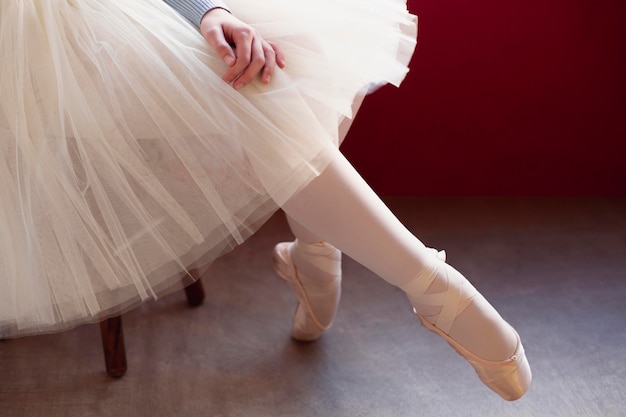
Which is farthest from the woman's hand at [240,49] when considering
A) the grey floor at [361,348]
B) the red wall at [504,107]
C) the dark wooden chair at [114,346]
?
the red wall at [504,107]

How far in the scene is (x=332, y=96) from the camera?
1055 millimetres

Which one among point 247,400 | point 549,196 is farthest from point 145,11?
point 549,196

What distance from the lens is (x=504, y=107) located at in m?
1.75

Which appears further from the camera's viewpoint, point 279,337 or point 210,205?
point 279,337

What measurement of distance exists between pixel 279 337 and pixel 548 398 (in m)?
0.48

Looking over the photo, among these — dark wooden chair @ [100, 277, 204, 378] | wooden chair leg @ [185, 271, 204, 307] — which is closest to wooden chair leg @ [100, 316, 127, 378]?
dark wooden chair @ [100, 277, 204, 378]

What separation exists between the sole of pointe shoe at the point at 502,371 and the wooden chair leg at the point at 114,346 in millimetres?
512

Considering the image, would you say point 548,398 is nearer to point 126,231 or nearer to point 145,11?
point 126,231

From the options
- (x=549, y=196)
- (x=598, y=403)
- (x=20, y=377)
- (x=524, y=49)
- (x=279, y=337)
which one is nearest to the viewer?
(x=598, y=403)

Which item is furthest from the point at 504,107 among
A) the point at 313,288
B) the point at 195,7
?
the point at 195,7

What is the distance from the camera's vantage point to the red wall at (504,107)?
167cm

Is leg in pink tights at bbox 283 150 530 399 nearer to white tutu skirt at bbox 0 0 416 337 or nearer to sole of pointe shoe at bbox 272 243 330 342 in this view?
white tutu skirt at bbox 0 0 416 337

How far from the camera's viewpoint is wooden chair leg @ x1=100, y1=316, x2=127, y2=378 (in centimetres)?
136

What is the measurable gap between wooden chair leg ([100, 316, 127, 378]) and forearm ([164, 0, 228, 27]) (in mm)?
533
